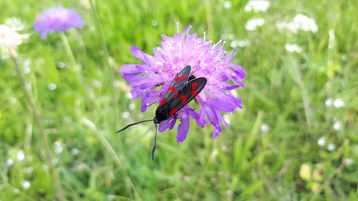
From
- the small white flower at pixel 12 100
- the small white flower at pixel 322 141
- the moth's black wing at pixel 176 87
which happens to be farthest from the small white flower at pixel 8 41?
the small white flower at pixel 322 141

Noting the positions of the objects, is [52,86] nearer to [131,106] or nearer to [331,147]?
[131,106]

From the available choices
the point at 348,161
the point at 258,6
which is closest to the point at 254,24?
the point at 258,6

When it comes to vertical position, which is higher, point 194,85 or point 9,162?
point 194,85

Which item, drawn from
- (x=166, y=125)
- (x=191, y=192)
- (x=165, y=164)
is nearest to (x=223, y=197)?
(x=191, y=192)

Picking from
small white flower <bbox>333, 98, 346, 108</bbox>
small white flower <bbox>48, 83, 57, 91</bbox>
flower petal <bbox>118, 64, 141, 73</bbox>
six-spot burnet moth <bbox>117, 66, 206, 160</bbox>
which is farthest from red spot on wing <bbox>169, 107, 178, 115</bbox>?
small white flower <bbox>48, 83, 57, 91</bbox>

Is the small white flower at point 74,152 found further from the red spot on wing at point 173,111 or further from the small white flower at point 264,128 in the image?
the red spot on wing at point 173,111
